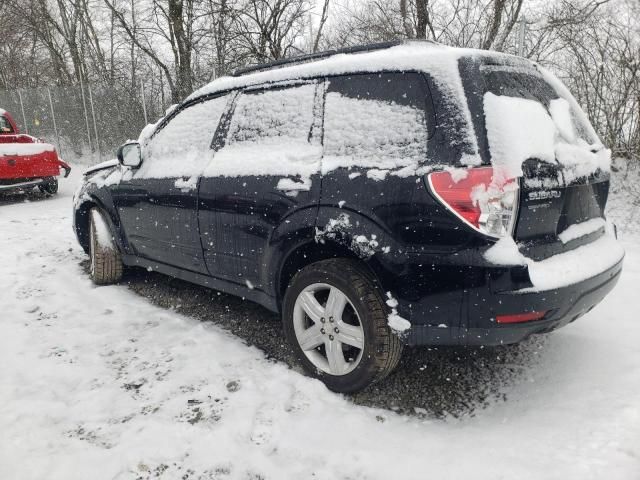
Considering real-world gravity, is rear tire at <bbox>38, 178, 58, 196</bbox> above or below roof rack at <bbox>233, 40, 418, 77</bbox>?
below

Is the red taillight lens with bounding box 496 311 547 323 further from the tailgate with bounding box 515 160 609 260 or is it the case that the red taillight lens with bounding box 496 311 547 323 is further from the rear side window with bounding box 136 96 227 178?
the rear side window with bounding box 136 96 227 178

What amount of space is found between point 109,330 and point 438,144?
2655 mm

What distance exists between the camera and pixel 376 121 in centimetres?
233

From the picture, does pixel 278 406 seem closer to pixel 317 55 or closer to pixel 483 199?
pixel 483 199

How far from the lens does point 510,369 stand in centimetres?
278

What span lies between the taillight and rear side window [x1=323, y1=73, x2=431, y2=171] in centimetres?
22

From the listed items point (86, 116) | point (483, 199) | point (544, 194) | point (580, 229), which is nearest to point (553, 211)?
point (544, 194)

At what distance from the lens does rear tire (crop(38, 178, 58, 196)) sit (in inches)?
374

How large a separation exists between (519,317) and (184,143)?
8.42ft

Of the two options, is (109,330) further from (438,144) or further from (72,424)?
(438,144)

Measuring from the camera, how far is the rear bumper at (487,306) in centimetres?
199

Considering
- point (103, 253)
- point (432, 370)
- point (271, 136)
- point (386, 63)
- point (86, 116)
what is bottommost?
point (432, 370)

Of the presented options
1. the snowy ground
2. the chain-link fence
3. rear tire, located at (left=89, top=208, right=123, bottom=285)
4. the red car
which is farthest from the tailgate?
the chain-link fence

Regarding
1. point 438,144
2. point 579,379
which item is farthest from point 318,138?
point 579,379
